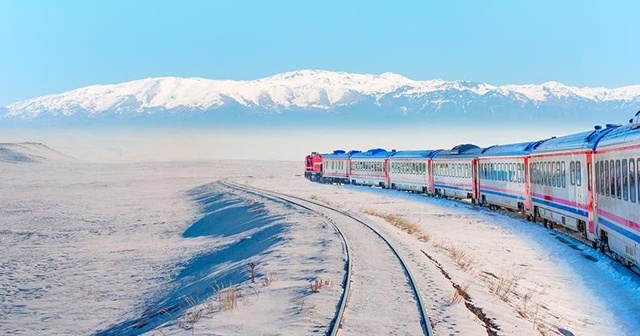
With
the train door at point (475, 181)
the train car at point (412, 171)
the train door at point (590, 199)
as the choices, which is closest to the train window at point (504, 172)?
the train door at point (475, 181)

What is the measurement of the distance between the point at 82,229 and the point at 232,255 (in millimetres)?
19110

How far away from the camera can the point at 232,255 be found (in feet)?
86.4

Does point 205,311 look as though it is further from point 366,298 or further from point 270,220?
point 270,220

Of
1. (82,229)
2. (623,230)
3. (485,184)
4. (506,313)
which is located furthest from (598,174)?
(82,229)

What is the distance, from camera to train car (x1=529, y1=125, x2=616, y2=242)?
23000 millimetres

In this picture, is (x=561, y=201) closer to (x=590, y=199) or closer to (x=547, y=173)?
(x=547, y=173)

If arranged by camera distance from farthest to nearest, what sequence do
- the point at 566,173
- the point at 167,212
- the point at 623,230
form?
the point at 167,212 → the point at 566,173 → the point at 623,230

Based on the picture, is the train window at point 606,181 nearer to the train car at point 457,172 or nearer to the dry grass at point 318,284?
the dry grass at point 318,284

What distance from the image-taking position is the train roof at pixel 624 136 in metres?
16.7

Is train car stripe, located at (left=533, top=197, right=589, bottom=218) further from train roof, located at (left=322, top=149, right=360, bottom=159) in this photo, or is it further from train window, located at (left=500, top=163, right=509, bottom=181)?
train roof, located at (left=322, top=149, right=360, bottom=159)

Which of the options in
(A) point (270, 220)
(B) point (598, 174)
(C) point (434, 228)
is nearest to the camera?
(B) point (598, 174)

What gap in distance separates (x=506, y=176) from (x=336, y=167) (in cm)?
4644

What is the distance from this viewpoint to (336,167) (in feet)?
272

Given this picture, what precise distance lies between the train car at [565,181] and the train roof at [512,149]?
1.21 m
